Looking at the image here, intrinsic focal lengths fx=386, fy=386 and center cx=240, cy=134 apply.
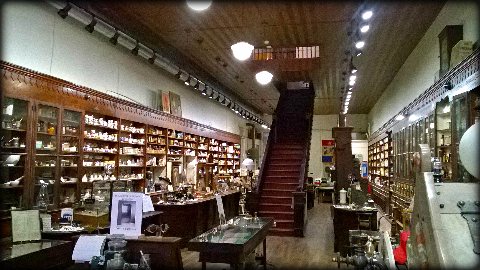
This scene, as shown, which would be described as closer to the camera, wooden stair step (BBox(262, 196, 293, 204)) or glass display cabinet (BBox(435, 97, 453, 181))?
glass display cabinet (BBox(435, 97, 453, 181))

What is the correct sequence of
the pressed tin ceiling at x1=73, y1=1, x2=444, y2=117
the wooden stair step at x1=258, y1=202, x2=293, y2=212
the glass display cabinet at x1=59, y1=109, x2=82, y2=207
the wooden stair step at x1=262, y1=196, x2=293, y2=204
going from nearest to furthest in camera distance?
1. the glass display cabinet at x1=59, y1=109, x2=82, y2=207
2. the pressed tin ceiling at x1=73, y1=1, x2=444, y2=117
3. the wooden stair step at x1=258, y1=202, x2=293, y2=212
4. the wooden stair step at x1=262, y1=196, x2=293, y2=204

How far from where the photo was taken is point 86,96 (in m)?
7.48

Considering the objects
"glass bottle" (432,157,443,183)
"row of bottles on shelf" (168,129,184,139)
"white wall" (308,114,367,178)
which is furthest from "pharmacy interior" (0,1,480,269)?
"white wall" (308,114,367,178)

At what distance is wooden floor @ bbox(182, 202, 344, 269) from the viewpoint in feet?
20.3

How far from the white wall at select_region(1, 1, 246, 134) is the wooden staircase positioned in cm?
381

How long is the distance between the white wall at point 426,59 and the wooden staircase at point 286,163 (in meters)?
2.83

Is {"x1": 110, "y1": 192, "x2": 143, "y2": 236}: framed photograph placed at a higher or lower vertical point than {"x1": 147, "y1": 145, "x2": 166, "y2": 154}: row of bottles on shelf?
lower

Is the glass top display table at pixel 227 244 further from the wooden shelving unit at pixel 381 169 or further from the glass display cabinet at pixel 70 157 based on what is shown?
the wooden shelving unit at pixel 381 169

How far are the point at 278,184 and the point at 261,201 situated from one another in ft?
2.51

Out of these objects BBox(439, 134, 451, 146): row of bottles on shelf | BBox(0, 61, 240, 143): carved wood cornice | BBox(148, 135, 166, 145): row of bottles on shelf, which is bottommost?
BBox(439, 134, 451, 146): row of bottles on shelf

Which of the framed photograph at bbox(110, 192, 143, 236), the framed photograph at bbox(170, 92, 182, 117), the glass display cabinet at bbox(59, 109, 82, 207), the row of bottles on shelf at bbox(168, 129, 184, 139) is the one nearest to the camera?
the framed photograph at bbox(110, 192, 143, 236)

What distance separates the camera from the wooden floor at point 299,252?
6191 mm

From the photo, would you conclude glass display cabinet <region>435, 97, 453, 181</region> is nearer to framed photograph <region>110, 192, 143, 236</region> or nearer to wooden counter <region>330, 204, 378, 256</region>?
wooden counter <region>330, 204, 378, 256</region>

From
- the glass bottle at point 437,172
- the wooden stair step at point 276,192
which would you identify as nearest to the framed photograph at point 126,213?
the glass bottle at point 437,172
